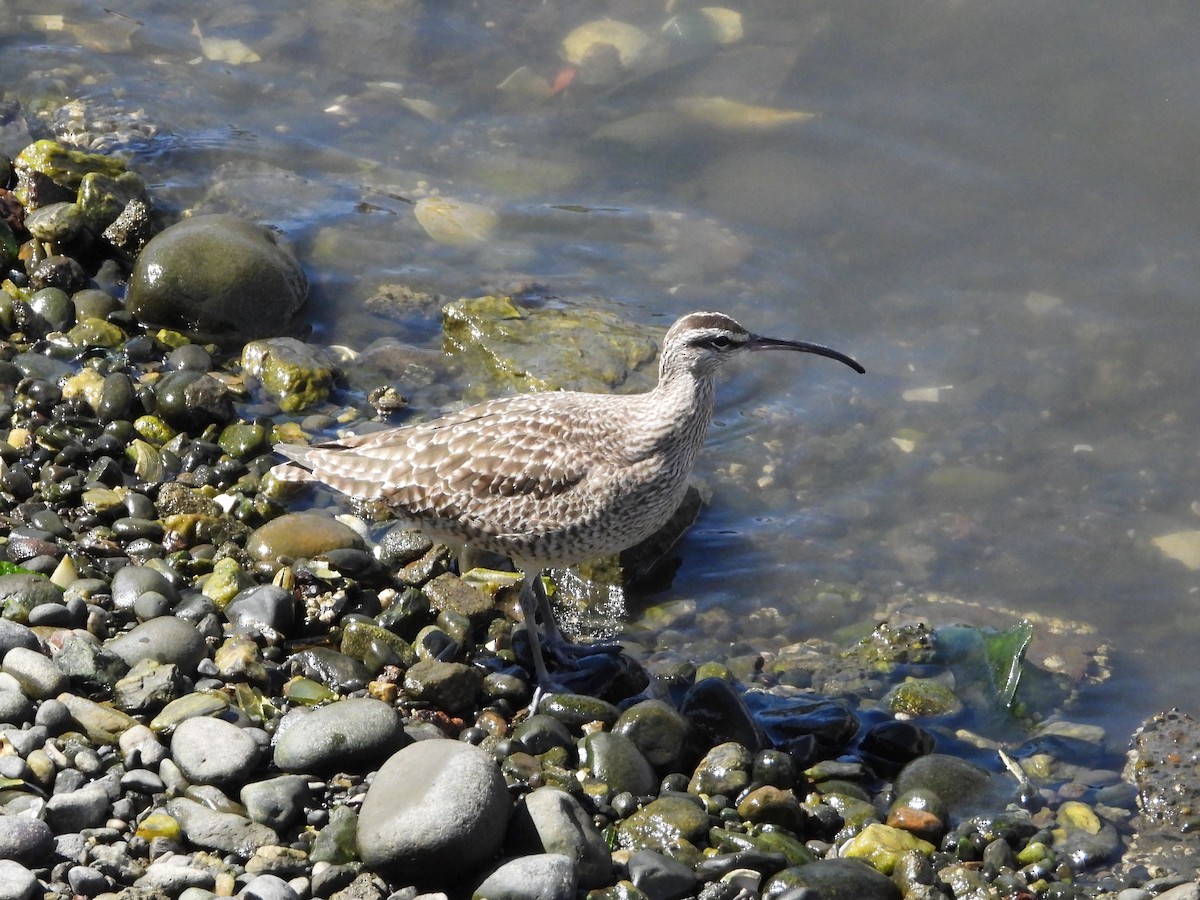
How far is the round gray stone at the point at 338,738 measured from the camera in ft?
19.2

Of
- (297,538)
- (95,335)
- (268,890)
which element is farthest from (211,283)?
(268,890)

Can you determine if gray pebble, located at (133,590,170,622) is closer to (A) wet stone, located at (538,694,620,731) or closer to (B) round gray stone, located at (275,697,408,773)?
(B) round gray stone, located at (275,697,408,773)

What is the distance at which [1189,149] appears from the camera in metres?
11.7

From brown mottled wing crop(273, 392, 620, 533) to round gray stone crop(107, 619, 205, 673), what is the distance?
1193mm

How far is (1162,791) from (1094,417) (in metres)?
3.77

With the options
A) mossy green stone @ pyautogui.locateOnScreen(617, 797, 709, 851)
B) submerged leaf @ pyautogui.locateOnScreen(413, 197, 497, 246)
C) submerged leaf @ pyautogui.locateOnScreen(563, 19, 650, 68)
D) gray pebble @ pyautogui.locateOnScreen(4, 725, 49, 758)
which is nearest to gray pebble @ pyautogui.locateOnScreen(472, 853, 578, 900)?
mossy green stone @ pyautogui.locateOnScreen(617, 797, 709, 851)

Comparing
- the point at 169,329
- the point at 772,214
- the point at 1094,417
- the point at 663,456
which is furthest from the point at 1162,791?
the point at 169,329

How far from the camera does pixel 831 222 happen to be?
1183 centimetres

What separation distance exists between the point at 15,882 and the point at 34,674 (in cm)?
149

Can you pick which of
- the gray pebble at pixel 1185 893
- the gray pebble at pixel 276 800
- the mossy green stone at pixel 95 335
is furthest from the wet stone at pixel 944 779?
the mossy green stone at pixel 95 335

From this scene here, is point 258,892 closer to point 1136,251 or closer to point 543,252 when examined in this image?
point 543,252

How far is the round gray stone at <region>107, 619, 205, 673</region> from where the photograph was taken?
647cm

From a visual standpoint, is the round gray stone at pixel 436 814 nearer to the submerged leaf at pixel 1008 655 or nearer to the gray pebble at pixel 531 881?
the gray pebble at pixel 531 881

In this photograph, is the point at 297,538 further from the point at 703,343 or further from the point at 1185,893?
the point at 1185,893
